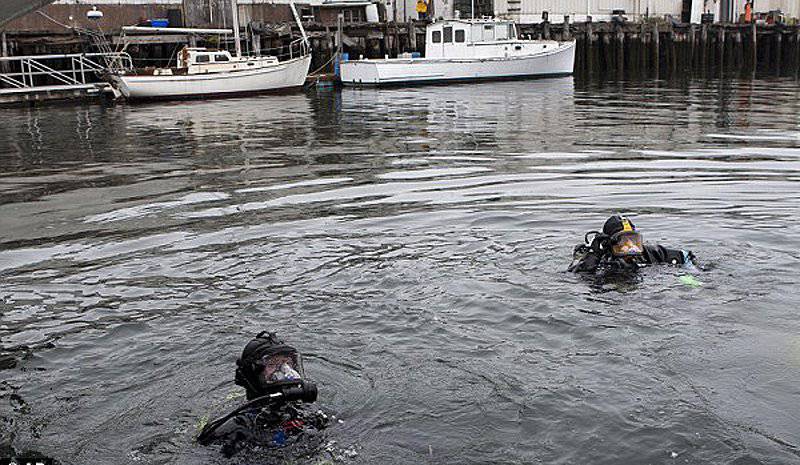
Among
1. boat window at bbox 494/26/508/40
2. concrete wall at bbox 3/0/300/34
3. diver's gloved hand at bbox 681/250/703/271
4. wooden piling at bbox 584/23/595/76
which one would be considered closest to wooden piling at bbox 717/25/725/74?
wooden piling at bbox 584/23/595/76

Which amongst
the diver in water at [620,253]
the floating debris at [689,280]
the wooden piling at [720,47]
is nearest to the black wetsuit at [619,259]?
the diver in water at [620,253]

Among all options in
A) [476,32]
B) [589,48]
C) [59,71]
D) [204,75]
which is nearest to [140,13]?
[59,71]

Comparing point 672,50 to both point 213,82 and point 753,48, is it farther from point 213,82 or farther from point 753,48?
point 213,82

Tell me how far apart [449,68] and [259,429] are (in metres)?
38.0

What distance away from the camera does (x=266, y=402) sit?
5.23 meters

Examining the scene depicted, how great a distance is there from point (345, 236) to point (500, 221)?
7.26 ft

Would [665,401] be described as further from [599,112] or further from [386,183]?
[599,112]

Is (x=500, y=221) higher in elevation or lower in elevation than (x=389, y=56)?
lower

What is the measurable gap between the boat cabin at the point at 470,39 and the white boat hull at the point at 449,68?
493 mm

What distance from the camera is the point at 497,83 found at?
42.8 metres

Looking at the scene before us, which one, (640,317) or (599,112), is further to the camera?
(599,112)

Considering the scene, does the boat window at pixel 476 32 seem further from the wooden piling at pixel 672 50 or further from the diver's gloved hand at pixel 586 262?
the diver's gloved hand at pixel 586 262

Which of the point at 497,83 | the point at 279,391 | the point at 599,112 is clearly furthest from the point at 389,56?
the point at 279,391

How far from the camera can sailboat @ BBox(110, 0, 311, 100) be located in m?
35.9
